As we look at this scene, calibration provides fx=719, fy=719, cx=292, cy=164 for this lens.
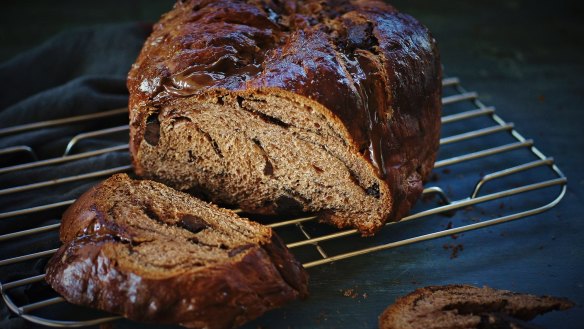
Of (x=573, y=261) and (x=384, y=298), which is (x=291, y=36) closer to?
(x=384, y=298)

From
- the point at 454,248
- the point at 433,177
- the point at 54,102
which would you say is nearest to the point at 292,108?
the point at 454,248

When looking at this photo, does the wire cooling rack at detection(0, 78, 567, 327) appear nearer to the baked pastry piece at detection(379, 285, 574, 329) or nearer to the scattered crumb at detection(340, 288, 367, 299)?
the scattered crumb at detection(340, 288, 367, 299)

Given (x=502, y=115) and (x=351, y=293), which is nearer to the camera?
(x=351, y=293)

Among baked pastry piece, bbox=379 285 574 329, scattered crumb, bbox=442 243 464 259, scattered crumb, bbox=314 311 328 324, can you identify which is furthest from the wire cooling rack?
baked pastry piece, bbox=379 285 574 329

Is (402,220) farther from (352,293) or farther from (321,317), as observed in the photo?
(321,317)

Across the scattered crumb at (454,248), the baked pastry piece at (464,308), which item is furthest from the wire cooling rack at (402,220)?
the baked pastry piece at (464,308)

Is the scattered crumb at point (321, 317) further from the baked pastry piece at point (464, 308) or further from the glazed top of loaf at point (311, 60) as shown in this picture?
the glazed top of loaf at point (311, 60)
